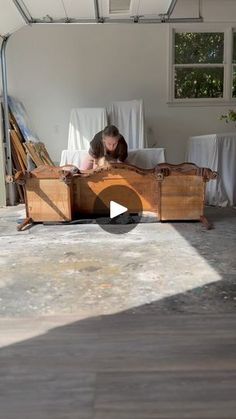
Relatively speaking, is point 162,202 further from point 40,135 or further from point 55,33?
point 55,33

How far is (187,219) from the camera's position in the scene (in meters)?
4.16

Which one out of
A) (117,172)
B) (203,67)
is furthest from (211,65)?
(117,172)

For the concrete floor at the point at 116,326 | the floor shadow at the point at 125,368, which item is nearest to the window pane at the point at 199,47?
the concrete floor at the point at 116,326

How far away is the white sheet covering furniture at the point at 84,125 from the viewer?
564cm

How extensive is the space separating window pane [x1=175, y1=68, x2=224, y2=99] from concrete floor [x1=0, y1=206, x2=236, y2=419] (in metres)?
3.42

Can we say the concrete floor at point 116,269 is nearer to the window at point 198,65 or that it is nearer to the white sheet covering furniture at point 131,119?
the white sheet covering furniture at point 131,119

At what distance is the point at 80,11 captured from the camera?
445 centimetres

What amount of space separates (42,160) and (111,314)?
387 cm

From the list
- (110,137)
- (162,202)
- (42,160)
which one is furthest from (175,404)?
(42,160)

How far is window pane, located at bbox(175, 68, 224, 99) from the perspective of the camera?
6172 millimetres
